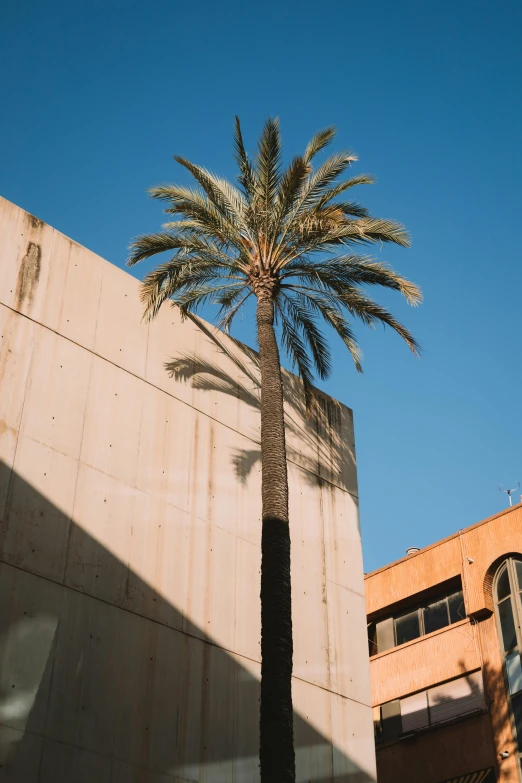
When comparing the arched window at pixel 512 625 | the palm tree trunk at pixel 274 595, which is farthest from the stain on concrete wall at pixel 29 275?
the arched window at pixel 512 625

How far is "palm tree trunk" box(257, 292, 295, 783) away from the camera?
596 inches

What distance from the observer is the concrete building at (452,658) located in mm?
31312

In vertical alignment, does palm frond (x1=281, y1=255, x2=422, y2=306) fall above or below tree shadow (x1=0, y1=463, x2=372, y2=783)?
above

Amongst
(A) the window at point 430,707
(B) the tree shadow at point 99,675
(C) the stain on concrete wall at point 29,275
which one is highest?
(C) the stain on concrete wall at point 29,275

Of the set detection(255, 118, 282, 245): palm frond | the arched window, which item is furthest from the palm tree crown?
the arched window

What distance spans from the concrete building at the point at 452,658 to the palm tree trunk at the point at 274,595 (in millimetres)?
16025

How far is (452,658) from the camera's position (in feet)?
111

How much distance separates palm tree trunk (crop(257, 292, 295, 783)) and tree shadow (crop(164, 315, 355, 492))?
265 cm

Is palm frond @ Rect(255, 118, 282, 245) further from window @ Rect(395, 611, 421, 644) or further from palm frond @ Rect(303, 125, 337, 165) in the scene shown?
window @ Rect(395, 611, 421, 644)

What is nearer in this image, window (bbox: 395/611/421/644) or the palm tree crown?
the palm tree crown

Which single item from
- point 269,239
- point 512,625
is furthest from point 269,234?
point 512,625

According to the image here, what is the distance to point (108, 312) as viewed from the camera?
21.1m

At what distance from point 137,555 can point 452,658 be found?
708 inches

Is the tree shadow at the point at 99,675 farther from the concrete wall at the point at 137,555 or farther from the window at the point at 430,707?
the window at the point at 430,707
